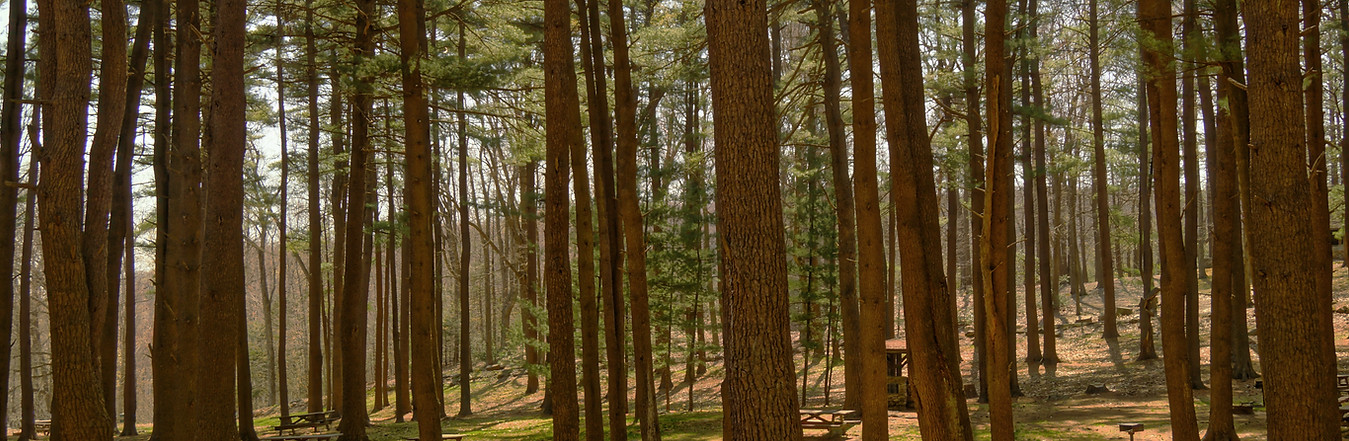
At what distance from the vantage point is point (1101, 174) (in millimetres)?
19844

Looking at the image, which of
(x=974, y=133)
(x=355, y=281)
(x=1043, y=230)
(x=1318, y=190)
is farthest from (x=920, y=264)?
(x=1043, y=230)

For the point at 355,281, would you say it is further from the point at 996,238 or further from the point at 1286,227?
the point at 1286,227

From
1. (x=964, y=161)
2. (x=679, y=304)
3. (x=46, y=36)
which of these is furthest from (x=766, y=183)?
(x=679, y=304)

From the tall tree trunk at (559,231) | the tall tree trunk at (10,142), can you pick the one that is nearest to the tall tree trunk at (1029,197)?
the tall tree trunk at (559,231)

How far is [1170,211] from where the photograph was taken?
8.64 metres

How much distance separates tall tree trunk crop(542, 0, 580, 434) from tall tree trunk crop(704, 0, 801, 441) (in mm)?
3875

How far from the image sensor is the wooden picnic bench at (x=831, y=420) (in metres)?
12.1

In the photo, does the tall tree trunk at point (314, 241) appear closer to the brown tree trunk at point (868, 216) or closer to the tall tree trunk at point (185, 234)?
the tall tree trunk at point (185, 234)

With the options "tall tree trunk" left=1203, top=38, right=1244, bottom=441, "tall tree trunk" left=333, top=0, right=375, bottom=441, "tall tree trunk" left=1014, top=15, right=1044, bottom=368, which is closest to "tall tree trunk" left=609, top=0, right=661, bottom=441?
"tall tree trunk" left=333, top=0, right=375, bottom=441

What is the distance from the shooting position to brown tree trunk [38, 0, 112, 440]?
7703mm

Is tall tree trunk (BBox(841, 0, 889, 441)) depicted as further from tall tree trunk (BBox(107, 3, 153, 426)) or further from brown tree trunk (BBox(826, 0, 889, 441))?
tall tree trunk (BBox(107, 3, 153, 426))

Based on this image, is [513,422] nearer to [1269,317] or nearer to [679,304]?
[679,304]

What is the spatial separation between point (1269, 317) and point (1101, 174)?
47.1 ft

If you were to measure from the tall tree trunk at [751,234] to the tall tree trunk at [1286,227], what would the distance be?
4036mm
